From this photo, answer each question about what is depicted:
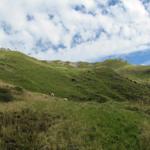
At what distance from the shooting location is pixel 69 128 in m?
26.7

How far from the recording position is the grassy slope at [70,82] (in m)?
77.9

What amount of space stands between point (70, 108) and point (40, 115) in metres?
2.82

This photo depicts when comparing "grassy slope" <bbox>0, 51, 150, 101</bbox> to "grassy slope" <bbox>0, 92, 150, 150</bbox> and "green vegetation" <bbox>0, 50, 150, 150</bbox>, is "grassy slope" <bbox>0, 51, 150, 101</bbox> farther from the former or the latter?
"grassy slope" <bbox>0, 92, 150, 150</bbox>

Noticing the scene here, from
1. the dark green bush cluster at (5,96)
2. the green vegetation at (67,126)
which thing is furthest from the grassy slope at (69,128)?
the dark green bush cluster at (5,96)

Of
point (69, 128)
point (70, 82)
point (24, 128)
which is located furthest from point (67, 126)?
point (70, 82)

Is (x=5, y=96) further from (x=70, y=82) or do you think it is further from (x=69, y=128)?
(x=70, y=82)

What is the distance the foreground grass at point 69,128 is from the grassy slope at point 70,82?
4323 cm

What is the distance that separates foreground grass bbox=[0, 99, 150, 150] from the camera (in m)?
25.3

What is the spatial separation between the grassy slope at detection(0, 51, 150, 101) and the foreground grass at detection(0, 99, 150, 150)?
43234mm

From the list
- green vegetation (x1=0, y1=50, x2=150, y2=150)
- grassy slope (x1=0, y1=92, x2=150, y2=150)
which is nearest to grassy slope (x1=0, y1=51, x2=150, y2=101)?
green vegetation (x1=0, y1=50, x2=150, y2=150)

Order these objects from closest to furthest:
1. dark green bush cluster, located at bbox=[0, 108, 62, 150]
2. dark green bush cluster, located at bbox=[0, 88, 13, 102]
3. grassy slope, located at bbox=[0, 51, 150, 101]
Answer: dark green bush cluster, located at bbox=[0, 108, 62, 150]
dark green bush cluster, located at bbox=[0, 88, 13, 102]
grassy slope, located at bbox=[0, 51, 150, 101]

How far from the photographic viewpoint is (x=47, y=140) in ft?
82.8

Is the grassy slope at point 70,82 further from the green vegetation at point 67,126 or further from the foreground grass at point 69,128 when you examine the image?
the foreground grass at point 69,128

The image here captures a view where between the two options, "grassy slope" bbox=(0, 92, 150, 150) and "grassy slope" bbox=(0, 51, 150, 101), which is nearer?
"grassy slope" bbox=(0, 92, 150, 150)
